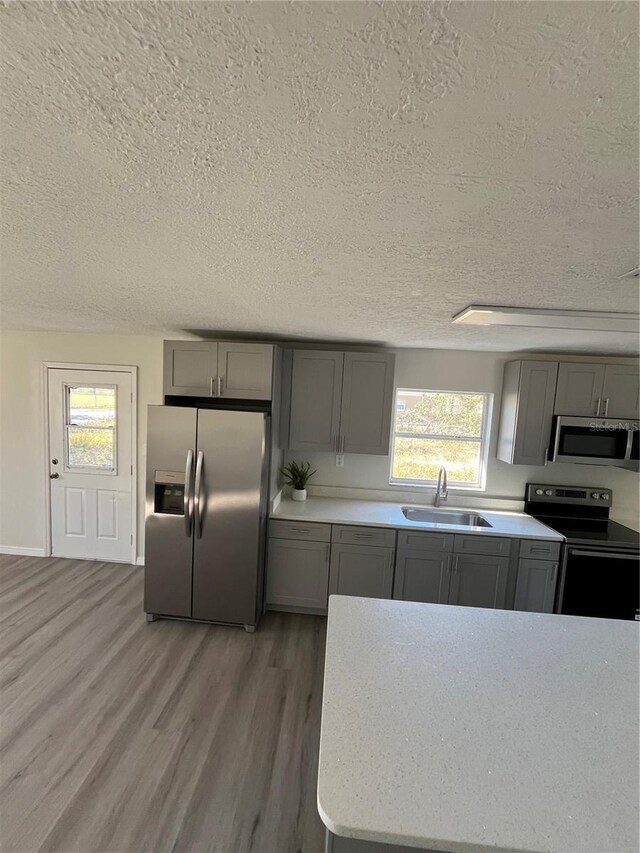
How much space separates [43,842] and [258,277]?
91.7 inches

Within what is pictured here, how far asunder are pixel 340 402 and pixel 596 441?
204 centimetres

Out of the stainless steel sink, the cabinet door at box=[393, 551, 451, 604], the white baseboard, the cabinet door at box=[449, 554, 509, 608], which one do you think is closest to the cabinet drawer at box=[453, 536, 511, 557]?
the cabinet door at box=[449, 554, 509, 608]

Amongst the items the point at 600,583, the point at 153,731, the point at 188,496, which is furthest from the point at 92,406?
the point at 600,583

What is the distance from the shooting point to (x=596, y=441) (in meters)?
3.09

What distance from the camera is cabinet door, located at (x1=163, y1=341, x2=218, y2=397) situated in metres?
3.02

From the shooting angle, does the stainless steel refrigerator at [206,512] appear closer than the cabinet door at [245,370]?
Yes

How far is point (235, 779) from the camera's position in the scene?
1811 mm

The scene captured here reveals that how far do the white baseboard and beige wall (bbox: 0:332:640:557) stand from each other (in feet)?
0.07

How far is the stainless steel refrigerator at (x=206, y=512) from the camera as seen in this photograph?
2828 mm

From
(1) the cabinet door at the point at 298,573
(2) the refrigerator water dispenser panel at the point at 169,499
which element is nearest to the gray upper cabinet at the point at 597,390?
(1) the cabinet door at the point at 298,573

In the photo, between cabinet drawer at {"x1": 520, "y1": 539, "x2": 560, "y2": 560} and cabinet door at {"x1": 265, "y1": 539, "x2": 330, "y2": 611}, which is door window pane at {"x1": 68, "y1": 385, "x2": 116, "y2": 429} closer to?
cabinet door at {"x1": 265, "y1": 539, "x2": 330, "y2": 611}

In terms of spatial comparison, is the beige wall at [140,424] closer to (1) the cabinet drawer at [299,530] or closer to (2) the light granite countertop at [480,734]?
(1) the cabinet drawer at [299,530]

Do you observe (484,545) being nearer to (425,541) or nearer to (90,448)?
(425,541)

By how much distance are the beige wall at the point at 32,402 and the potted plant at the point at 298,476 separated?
143 centimetres
